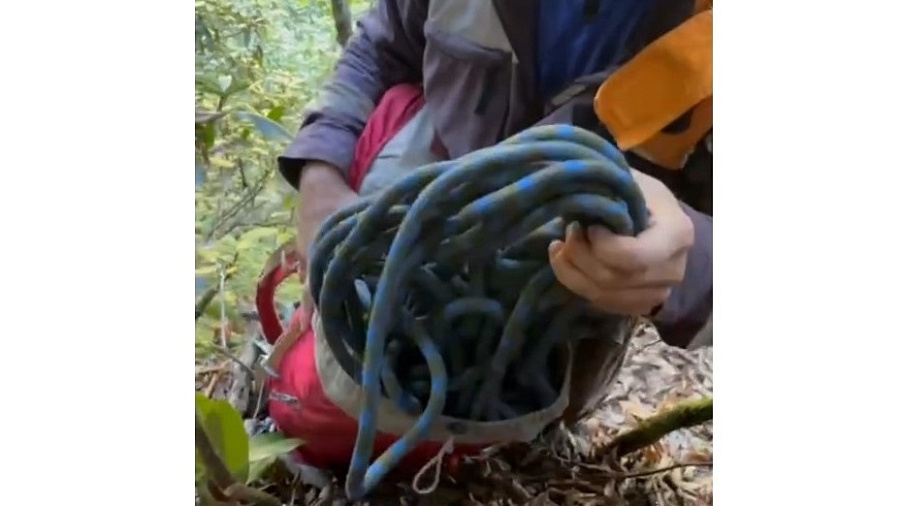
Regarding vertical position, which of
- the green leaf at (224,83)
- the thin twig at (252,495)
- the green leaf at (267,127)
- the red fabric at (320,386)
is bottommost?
the thin twig at (252,495)

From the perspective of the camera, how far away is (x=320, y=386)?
0.85 m

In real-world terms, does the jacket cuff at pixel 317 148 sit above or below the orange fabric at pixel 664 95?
below

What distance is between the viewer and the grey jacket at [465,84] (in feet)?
2.67

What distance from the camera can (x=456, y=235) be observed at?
792 millimetres

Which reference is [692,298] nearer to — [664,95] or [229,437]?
[664,95]

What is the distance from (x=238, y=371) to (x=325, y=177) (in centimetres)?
14

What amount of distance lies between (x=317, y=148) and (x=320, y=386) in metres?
0.15

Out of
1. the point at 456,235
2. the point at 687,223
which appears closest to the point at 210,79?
the point at 456,235

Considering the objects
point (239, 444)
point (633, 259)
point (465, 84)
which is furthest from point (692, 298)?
point (239, 444)

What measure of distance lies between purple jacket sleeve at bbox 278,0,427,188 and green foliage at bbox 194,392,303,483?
16cm

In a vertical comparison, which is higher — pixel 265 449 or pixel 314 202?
pixel 314 202

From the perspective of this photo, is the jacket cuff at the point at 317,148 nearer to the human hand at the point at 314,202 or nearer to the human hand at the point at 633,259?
the human hand at the point at 314,202

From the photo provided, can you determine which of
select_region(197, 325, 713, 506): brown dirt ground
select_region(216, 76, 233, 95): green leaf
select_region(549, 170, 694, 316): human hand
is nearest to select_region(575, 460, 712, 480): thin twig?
select_region(197, 325, 713, 506): brown dirt ground

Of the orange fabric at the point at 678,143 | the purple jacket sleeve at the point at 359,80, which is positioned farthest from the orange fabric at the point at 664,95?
the purple jacket sleeve at the point at 359,80
